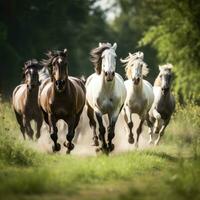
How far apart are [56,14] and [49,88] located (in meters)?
39.4

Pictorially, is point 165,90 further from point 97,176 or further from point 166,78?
point 97,176

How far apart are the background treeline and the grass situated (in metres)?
2.14

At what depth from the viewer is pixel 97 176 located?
11000 millimetres

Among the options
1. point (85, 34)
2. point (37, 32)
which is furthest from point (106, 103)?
point (85, 34)

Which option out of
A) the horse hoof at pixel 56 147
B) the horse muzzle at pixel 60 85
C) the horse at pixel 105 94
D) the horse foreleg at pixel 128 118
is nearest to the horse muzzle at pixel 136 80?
the horse foreleg at pixel 128 118

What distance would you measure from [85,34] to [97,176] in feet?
172

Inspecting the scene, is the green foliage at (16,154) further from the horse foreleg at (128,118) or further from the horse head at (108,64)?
the horse foreleg at (128,118)

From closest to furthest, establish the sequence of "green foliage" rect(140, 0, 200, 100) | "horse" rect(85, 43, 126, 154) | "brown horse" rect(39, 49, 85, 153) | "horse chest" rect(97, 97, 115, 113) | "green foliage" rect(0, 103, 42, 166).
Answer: "green foliage" rect(0, 103, 42, 166), "green foliage" rect(140, 0, 200, 100), "brown horse" rect(39, 49, 85, 153), "horse" rect(85, 43, 126, 154), "horse chest" rect(97, 97, 115, 113)

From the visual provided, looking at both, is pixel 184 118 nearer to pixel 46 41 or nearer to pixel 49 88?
pixel 49 88

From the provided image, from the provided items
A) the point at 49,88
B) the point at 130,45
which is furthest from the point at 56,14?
the point at 49,88

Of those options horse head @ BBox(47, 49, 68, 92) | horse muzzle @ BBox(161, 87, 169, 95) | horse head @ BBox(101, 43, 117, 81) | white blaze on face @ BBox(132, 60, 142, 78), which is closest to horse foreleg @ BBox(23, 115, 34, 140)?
white blaze on face @ BBox(132, 60, 142, 78)

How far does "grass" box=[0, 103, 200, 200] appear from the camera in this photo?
9.27 metres

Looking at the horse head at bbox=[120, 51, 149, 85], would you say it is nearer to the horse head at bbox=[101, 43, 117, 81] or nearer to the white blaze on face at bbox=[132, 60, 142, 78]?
the white blaze on face at bbox=[132, 60, 142, 78]

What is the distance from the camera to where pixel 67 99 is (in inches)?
607
